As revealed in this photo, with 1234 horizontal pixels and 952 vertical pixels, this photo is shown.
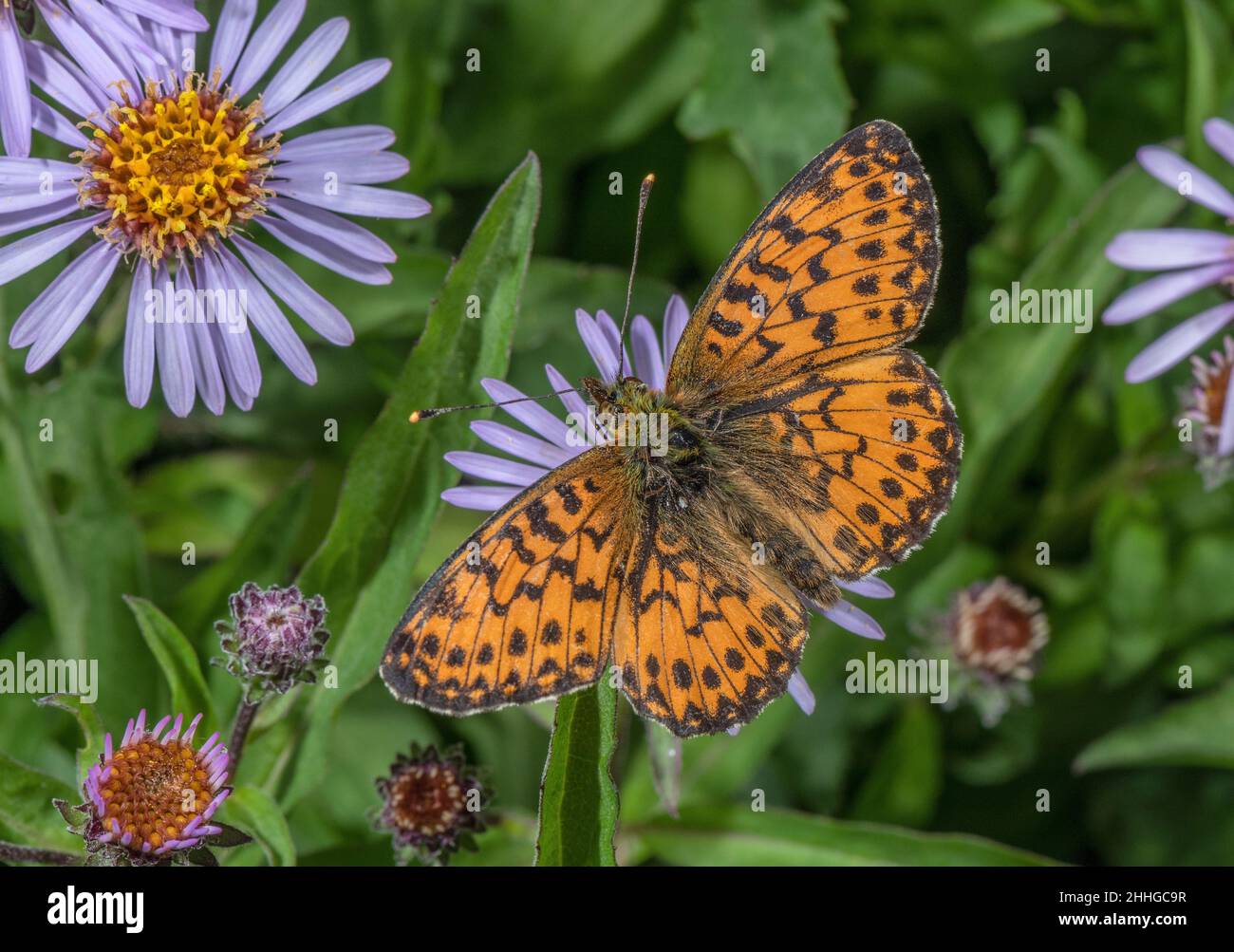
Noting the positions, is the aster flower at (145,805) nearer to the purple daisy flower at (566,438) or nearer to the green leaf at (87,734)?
the green leaf at (87,734)

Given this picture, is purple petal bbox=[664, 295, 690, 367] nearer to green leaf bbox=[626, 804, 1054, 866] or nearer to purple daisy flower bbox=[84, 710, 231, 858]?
green leaf bbox=[626, 804, 1054, 866]

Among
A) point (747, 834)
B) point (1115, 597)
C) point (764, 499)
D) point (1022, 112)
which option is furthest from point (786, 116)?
point (747, 834)

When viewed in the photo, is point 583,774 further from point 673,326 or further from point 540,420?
point 673,326

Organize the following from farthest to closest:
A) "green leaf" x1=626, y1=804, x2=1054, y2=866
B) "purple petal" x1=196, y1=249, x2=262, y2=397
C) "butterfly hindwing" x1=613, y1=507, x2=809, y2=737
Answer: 1. "green leaf" x1=626, y1=804, x2=1054, y2=866
2. "purple petal" x1=196, y1=249, x2=262, y2=397
3. "butterfly hindwing" x1=613, y1=507, x2=809, y2=737

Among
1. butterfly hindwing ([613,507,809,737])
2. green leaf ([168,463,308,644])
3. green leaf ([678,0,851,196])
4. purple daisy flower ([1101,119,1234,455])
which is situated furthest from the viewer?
green leaf ([678,0,851,196])

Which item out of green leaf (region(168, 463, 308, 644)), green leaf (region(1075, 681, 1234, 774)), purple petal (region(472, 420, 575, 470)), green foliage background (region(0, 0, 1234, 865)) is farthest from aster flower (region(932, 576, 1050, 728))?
green leaf (region(168, 463, 308, 644))

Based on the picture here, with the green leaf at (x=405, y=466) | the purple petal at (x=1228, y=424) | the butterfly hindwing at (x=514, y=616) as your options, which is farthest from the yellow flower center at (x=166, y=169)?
the purple petal at (x=1228, y=424)

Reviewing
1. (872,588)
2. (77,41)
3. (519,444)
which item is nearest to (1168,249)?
(872,588)
